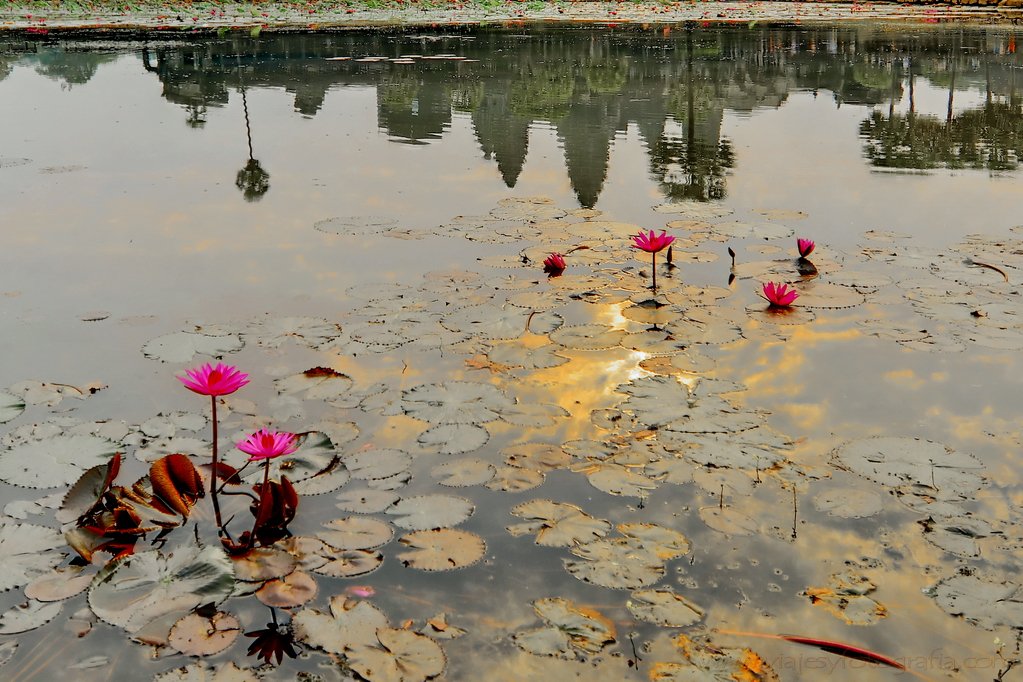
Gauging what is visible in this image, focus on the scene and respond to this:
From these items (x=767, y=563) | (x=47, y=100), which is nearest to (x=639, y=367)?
(x=767, y=563)

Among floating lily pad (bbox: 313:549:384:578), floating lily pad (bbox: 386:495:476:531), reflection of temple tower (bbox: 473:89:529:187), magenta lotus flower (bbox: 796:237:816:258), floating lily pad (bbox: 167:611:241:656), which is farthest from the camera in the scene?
reflection of temple tower (bbox: 473:89:529:187)

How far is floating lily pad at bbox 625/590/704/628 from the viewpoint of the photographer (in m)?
3.12

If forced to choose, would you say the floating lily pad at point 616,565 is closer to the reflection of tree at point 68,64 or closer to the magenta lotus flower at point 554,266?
the magenta lotus flower at point 554,266

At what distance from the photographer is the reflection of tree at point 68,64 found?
1702 centimetres

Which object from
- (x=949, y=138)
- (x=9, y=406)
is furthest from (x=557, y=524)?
(x=949, y=138)

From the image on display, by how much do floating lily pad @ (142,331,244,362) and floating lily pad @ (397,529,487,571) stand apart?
2.12 m

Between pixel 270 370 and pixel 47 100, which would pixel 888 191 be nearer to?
pixel 270 370

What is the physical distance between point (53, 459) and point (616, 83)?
14043 mm

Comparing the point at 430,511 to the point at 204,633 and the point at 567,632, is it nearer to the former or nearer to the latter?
the point at 567,632

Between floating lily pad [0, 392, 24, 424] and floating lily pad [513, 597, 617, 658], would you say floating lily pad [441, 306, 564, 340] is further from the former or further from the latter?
floating lily pad [513, 597, 617, 658]

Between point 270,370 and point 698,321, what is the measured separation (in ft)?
8.06

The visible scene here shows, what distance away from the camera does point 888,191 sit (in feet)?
29.1

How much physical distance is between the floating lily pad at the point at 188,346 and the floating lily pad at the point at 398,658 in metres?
2.56

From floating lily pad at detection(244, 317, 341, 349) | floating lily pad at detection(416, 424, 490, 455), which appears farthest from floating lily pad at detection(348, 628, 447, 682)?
floating lily pad at detection(244, 317, 341, 349)
